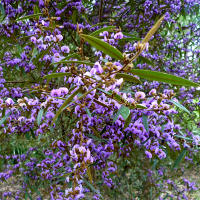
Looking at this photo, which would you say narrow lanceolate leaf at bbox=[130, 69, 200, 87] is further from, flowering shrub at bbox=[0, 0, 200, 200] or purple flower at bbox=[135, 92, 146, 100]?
purple flower at bbox=[135, 92, 146, 100]

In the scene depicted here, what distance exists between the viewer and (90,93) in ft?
3.14

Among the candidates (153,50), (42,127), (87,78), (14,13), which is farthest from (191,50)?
(87,78)

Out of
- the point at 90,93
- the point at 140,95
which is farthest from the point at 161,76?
the point at 90,93

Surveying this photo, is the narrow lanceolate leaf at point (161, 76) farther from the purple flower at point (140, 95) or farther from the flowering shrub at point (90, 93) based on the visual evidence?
the purple flower at point (140, 95)

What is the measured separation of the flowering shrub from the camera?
0.88m

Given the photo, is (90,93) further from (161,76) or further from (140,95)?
(161,76)

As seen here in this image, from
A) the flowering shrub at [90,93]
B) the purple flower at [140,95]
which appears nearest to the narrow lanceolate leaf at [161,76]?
the flowering shrub at [90,93]

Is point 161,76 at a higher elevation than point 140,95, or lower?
higher

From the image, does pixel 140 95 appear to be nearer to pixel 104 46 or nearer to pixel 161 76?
pixel 161 76

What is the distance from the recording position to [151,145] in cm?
134

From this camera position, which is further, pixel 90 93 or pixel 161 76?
pixel 90 93

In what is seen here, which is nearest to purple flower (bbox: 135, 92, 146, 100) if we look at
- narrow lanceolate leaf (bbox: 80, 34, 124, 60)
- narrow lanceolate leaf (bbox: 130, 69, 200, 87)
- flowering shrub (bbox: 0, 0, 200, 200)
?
flowering shrub (bbox: 0, 0, 200, 200)

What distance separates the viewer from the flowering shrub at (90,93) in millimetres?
883

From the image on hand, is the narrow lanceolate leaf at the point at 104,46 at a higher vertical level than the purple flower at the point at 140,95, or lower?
higher
